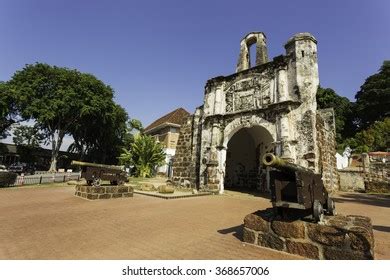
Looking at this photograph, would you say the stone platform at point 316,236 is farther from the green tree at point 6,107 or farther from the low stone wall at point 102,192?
the green tree at point 6,107

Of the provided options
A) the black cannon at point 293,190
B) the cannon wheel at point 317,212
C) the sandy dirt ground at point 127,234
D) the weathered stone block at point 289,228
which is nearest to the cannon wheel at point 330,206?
the black cannon at point 293,190

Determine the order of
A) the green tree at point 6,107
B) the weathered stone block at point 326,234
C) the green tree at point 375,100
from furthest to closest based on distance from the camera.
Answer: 1. the green tree at point 375,100
2. the green tree at point 6,107
3. the weathered stone block at point 326,234

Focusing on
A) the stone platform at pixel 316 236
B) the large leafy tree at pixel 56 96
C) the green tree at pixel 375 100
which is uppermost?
the green tree at pixel 375 100

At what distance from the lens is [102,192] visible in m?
9.62

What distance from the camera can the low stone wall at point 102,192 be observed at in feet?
30.9

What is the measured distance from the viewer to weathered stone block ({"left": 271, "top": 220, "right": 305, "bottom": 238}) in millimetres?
3725

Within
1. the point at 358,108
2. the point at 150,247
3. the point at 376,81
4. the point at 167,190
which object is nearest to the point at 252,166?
the point at 167,190

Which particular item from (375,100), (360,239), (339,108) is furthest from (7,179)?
(375,100)

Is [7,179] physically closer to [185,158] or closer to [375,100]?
[185,158]

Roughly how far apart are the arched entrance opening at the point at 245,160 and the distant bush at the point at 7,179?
42.9 ft

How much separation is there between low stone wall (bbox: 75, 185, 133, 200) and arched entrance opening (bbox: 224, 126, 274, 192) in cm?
850

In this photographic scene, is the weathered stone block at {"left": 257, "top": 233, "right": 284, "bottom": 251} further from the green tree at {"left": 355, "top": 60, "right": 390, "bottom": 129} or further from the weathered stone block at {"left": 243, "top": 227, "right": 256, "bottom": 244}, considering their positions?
the green tree at {"left": 355, "top": 60, "right": 390, "bottom": 129}

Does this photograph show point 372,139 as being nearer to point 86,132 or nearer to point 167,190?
point 167,190
